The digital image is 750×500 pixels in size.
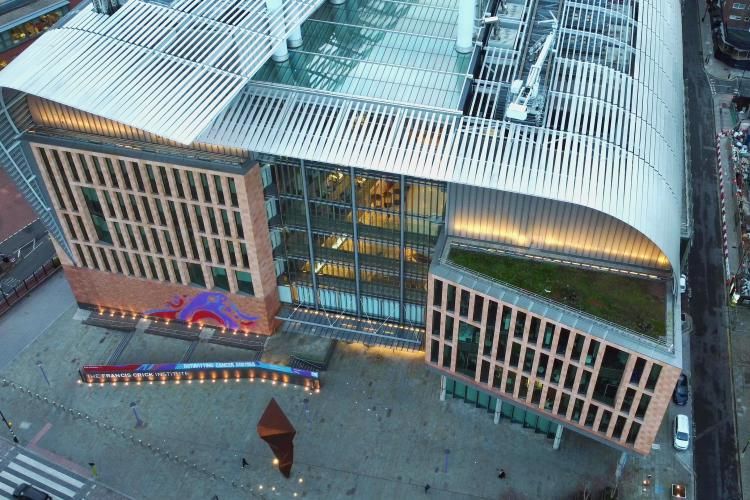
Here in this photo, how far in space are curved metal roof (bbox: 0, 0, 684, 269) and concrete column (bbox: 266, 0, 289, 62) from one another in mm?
933

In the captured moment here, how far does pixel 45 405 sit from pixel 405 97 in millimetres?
50926

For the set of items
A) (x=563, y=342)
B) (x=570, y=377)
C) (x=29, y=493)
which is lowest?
(x=29, y=493)

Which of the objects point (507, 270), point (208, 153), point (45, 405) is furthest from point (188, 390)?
point (507, 270)

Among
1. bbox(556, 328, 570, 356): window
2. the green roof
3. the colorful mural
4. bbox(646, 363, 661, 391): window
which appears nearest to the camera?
bbox(646, 363, 661, 391): window

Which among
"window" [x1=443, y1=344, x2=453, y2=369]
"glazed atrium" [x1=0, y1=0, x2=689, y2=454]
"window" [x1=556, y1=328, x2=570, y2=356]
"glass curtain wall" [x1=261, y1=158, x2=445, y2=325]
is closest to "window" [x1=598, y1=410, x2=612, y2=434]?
"glazed atrium" [x1=0, y1=0, x2=689, y2=454]

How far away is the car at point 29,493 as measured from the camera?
69.2 meters

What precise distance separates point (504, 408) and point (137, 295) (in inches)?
1711

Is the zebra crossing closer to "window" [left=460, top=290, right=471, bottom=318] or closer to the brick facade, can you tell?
the brick facade

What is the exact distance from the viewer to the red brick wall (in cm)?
7950

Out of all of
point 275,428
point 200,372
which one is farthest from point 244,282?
point 275,428

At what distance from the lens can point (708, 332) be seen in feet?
272

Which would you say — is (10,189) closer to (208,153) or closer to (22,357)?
(22,357)

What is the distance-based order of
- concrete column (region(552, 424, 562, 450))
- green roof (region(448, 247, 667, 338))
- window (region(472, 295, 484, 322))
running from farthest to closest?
concrete column (region(552, 424, 562, 450)) < window (region(472, 295, 484, 322)) < green roof (region(448, 247, 667, 338))

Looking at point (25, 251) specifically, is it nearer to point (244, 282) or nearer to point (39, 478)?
point (39, 478)
